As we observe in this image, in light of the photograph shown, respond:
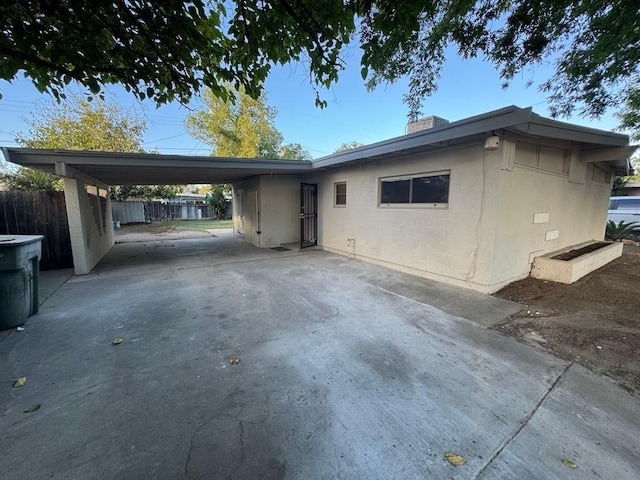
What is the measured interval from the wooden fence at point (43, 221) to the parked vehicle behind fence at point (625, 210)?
19.5 metres

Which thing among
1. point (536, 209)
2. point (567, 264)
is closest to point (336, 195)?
point (536, 209)

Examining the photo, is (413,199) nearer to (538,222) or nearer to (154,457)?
(538,222)

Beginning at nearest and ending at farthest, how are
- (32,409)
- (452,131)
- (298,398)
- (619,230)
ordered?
1. (32,409)
2. (298,398)
3. (452,131)
4. (619,230)

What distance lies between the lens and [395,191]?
19.2 feet

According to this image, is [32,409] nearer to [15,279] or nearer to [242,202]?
[15,279]

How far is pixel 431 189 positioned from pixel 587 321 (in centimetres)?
299

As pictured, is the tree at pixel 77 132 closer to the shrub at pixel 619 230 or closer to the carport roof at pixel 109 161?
the carport roof at pixel 109 161

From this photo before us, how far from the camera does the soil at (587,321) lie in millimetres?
2469

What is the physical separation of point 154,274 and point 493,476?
6.22 m

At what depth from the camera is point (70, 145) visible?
1481 centimetres

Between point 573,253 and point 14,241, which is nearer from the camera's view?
point 14,241

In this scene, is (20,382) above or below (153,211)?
below

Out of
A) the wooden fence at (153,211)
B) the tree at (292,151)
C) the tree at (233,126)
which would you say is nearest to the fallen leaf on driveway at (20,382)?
the wooden fence at (153,211)

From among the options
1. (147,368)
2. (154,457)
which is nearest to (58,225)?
(147,368)
